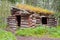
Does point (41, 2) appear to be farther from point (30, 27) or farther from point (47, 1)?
point (30, 27)

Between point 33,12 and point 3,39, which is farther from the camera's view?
point 33,12

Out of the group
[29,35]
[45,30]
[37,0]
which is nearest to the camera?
[29,35]

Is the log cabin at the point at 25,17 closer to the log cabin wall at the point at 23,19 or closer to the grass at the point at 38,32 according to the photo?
the log cabin wall at the point at 23,19

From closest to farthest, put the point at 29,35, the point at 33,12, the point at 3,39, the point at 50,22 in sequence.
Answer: the point at 3,39 < the point at 29,35 < the point at 33,12 < the point at 50,22

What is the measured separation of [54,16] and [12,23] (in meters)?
6.14

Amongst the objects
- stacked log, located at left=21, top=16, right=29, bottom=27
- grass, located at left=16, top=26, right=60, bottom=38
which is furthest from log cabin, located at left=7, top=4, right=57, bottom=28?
grass, located at left=16, top=26, right=60, bottom=38

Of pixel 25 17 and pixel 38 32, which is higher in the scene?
pixel 25 17

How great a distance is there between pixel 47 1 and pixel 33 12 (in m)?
27.9

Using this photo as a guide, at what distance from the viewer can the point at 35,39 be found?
15.4 m

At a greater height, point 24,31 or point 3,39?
point 3,39

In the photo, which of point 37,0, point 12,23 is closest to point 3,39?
point 12,23

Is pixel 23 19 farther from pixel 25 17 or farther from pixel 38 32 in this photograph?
pixel 38 32

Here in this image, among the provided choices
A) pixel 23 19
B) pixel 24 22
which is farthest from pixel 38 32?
pixel 23 19

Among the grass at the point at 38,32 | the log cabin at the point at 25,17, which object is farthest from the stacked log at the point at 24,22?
the grass at the point at 38,32
